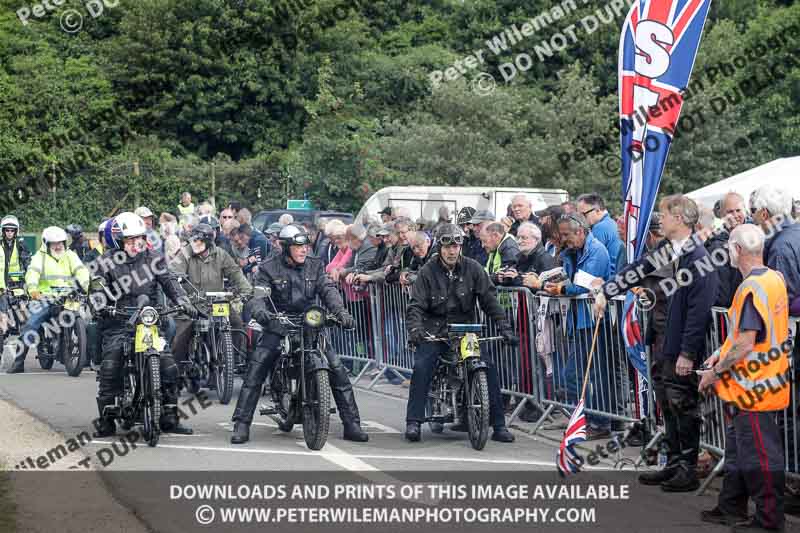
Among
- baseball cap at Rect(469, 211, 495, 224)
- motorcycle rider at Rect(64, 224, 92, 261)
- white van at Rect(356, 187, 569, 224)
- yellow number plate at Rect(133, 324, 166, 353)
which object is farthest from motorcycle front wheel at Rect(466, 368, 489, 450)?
white van at Rect(356, 187, 569, 224)

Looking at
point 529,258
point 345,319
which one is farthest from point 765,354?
point 529,258

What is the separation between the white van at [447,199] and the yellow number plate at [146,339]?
13.7 m

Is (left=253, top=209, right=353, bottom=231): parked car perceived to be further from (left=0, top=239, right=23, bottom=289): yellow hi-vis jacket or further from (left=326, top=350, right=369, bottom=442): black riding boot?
(left=326, top=350, right=369, bottom=442): black riding boot

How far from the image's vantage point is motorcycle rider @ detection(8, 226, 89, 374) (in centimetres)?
1727

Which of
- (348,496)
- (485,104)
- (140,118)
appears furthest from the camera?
(140,118)

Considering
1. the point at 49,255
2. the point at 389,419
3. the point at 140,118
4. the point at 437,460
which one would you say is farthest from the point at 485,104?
the point at 437,460

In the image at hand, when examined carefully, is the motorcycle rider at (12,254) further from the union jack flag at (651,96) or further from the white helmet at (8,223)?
the union jack flag at (651,96)

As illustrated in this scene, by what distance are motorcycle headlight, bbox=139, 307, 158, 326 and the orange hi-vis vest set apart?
17.5 feet

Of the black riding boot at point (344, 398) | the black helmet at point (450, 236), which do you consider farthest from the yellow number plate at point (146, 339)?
the black helmet at point (450, 236)

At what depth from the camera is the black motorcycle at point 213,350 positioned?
541 inches

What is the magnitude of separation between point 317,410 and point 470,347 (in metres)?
1.42

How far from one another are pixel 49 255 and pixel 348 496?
1030 cm

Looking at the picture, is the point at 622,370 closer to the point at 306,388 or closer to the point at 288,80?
the point at 306,388

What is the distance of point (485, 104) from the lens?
38.9m
